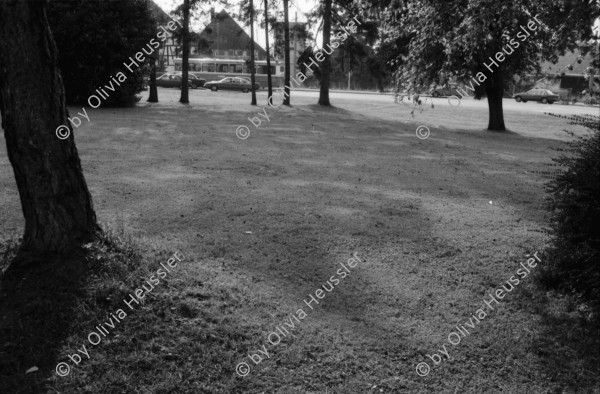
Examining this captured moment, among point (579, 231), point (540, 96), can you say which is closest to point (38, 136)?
point (579, 231)

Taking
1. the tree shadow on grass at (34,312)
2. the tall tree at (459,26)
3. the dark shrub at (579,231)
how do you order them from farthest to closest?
the tall tree at (459,26), the dark shrub at (579,231), the tree shadow on grass at (34,312)

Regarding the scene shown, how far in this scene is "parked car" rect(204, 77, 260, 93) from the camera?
54938mm

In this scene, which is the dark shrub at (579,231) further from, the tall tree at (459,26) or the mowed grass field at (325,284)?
the tall tree at (459,26)

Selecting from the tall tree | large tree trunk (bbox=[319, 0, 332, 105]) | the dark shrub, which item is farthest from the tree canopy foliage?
the dark shrub

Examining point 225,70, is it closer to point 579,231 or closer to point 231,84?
point 231,84

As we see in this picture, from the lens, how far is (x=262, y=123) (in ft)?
68.1

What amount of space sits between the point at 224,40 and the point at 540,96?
1509 inches

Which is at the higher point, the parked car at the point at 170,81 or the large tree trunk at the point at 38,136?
the parked car at the point at 170,81

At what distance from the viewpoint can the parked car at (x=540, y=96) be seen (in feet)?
154

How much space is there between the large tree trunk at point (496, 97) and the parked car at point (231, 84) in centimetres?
3635

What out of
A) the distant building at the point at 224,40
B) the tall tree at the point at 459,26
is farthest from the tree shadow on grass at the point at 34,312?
the distant building at the point at 224,40

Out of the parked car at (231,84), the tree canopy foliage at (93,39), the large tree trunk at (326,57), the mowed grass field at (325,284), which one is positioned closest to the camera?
the mowed grass field at (325,284)

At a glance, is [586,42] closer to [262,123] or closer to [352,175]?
[352,175]

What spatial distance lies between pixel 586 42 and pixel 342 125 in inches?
577
